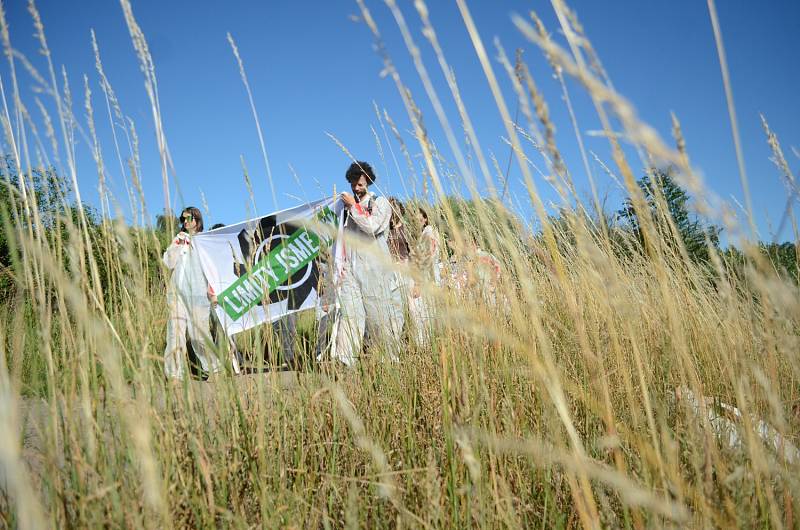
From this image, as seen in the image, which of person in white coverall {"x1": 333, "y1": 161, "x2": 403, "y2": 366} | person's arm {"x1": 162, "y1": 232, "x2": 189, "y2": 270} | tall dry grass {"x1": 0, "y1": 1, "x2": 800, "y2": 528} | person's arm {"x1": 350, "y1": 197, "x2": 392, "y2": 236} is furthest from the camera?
person's arm {"x1": 350, "y1": 197, "x2": 392, "y2": 236}

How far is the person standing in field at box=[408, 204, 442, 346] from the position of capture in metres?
1.06

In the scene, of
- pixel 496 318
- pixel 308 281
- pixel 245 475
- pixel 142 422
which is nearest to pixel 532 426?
pixel 496 318

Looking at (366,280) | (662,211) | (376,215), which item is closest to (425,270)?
(662,211)

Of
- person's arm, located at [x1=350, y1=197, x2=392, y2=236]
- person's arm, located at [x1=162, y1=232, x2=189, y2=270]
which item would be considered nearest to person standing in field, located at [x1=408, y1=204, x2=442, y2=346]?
person's arm, located at [x1=162, y1=232, x2=189, y2=270]

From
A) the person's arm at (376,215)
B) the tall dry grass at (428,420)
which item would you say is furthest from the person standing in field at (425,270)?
the person's arm at (376,215)

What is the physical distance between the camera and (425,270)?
1.11 m

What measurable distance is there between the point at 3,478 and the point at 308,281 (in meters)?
4.12

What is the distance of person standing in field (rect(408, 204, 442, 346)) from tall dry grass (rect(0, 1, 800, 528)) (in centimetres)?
11

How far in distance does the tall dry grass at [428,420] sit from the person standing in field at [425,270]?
0.11 metres

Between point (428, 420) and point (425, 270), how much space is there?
53 centimetres

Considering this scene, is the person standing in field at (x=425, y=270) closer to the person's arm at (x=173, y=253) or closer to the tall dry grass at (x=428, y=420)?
the tall dry grass at (x=428, y=420)

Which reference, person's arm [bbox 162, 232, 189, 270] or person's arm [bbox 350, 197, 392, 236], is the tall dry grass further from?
person's arm [bbox 350, 197, 392, 236]

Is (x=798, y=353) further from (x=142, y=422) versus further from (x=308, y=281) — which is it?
(x=308, y=281)

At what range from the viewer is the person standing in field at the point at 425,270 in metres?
1.06
